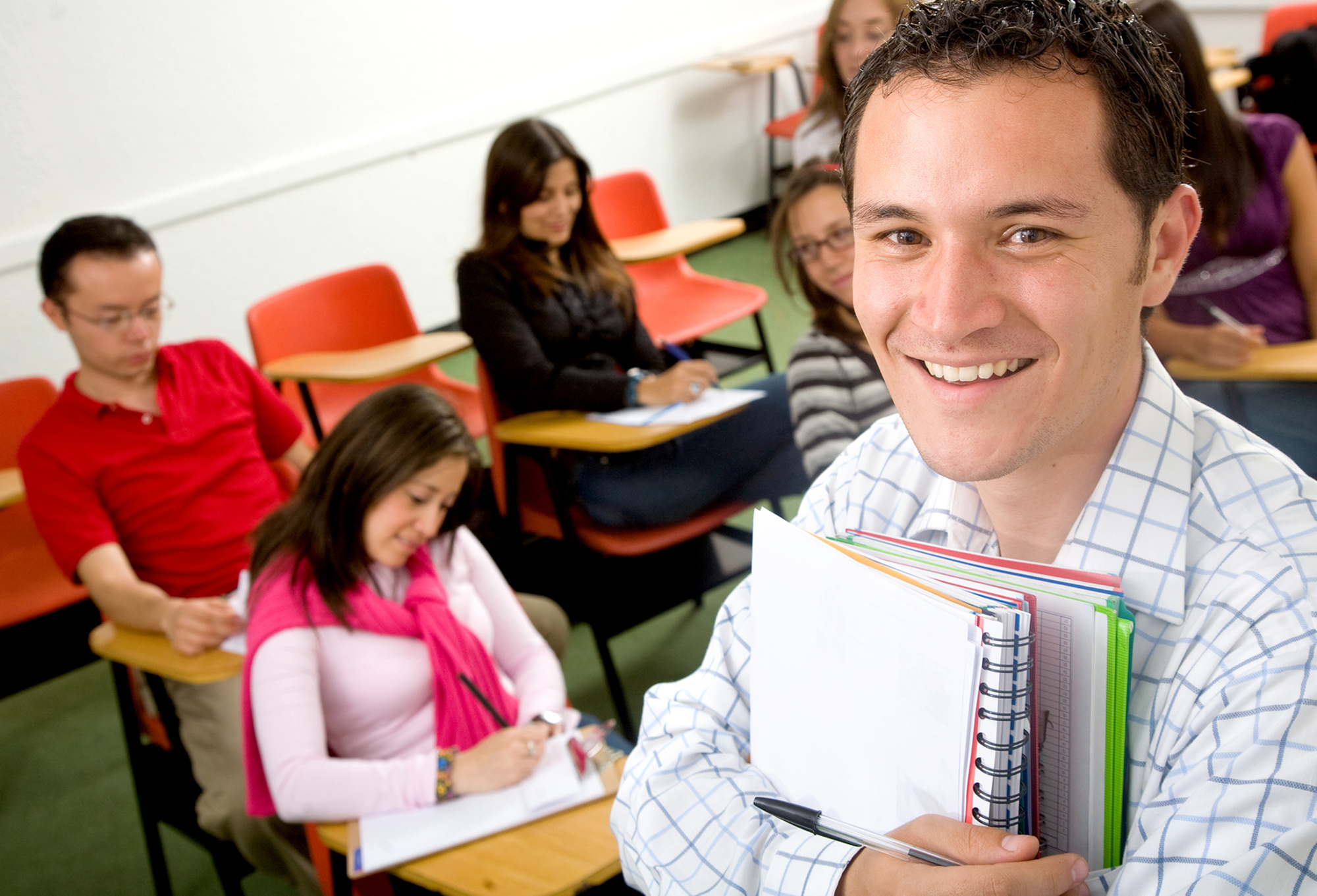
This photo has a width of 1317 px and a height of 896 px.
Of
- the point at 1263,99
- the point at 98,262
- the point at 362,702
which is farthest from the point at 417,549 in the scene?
the point at 1263,99

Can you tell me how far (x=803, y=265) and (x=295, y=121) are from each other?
3.07 metres

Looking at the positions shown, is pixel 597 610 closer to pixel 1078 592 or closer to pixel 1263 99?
pixel 1078 592

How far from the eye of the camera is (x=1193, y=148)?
7.00 ft

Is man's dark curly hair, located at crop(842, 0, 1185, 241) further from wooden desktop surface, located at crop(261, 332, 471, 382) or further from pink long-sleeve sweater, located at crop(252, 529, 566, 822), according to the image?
wooden desktop surface, located at crop(261, 332, 471, 382)

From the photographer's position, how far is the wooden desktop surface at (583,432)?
217 cm

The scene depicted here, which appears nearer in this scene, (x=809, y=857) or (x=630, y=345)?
(x=809, y=857)

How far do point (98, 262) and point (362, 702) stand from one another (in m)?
1.15

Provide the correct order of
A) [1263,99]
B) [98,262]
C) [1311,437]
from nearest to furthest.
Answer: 1. [1311,437]
2. [98,262]
3. [1263,99]

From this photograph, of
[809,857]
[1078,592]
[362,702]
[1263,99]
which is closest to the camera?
[1078,592]

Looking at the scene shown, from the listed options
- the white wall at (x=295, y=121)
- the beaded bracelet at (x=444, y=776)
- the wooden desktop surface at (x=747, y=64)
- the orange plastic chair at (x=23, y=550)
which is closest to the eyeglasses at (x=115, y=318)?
the orange plastic chair at (x=23, y=550)

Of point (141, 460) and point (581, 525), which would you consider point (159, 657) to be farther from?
point (581, 525)

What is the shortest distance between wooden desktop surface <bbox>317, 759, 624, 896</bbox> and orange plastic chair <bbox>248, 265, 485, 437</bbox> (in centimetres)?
164

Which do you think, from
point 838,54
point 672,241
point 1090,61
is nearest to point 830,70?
point 838,54

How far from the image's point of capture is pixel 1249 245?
2.27 meters
